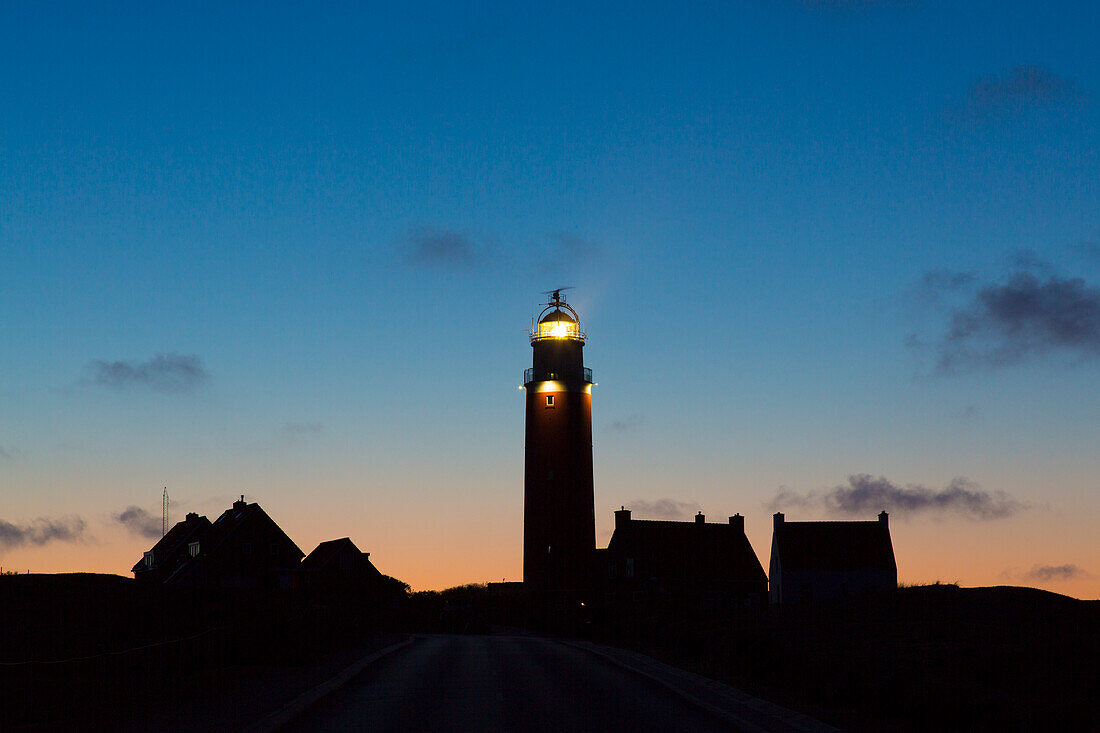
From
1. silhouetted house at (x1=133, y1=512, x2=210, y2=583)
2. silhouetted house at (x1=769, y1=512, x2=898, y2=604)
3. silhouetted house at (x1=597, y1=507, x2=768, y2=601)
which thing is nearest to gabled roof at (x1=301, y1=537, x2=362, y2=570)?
silhouetted house at (x1=133, y1=512, x2=210, y2=583)

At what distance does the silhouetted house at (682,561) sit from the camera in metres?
80.9

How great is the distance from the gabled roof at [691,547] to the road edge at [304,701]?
1760 inches

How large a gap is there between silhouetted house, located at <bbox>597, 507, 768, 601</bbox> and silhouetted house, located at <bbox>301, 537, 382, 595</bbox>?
1702 centimetres

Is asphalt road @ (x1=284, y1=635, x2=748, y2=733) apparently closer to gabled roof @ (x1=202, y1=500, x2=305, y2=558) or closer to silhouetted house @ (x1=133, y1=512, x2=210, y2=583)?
gabled roof @ (x1=202, y1=500, x2=305, y2=558)

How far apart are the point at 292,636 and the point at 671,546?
158 feet

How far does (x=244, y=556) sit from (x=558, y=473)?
833 inches

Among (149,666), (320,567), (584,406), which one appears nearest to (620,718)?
(149,666)

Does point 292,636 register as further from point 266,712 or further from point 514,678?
A: point 266,712

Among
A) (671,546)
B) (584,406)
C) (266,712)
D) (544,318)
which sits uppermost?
(544,318)

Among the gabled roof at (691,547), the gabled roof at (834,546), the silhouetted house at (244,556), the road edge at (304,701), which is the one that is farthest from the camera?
the gabled roof at (691,547)

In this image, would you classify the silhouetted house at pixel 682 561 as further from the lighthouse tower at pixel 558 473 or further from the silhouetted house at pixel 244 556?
the silhouetted house at pixel 244 556

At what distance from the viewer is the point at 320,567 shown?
253 feet

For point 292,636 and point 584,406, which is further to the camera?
point 584,406

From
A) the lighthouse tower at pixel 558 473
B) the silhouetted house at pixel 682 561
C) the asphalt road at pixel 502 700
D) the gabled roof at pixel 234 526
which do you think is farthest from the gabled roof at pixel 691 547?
the asphalt road at pixel 502 700
